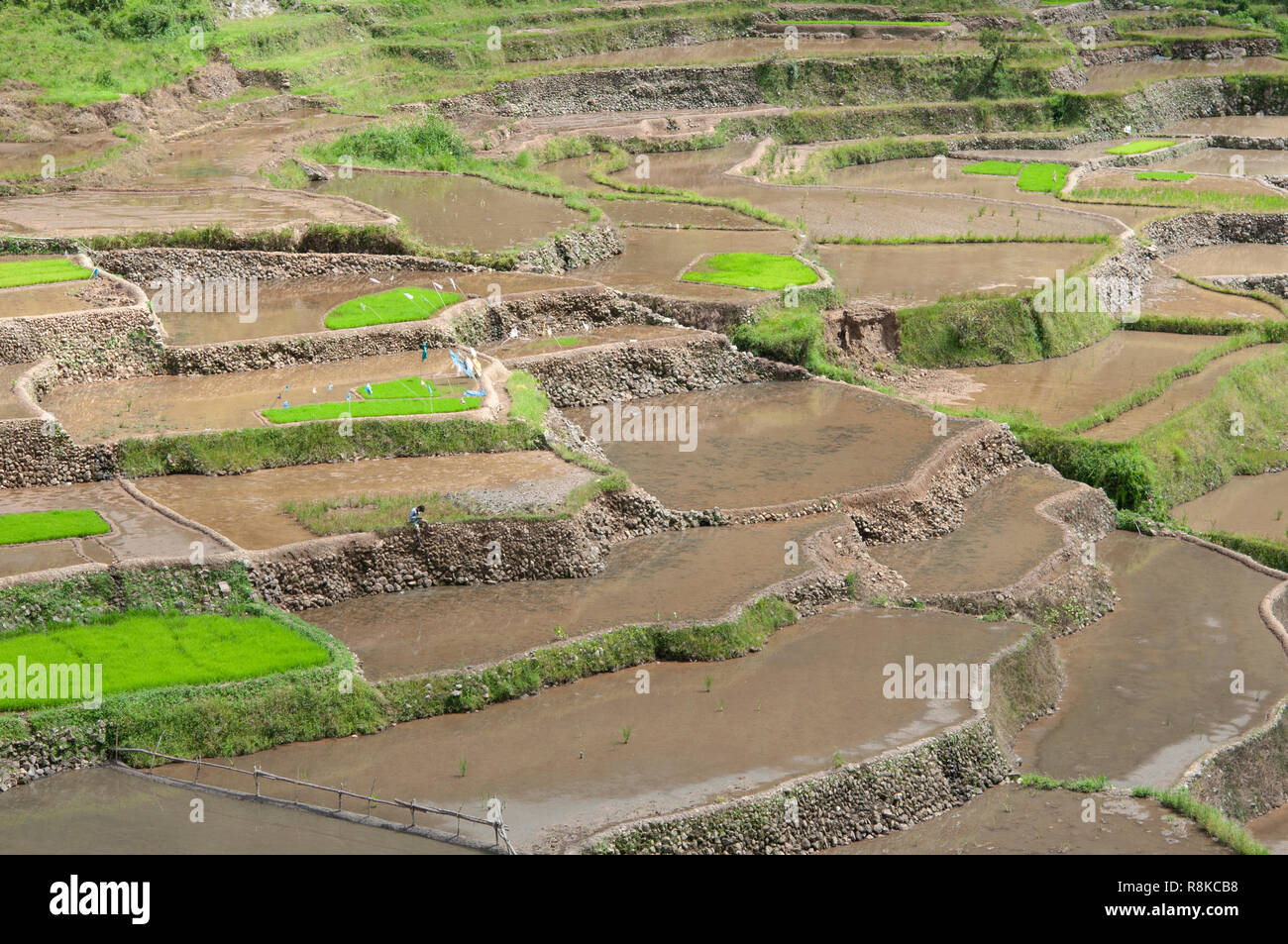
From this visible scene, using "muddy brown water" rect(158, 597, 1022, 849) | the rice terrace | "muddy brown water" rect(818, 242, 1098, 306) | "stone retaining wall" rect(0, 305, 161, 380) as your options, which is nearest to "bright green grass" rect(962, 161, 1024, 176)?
the rice terrace

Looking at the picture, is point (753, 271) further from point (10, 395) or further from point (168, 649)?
point (168, 649)

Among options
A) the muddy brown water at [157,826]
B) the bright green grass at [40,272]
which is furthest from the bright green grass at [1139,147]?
the muddy brown water at [157,826]

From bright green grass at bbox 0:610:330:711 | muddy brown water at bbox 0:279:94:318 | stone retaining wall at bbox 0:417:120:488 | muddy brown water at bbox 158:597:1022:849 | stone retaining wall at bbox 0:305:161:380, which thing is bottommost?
muddy brown water at bbox 158:597:1022:849

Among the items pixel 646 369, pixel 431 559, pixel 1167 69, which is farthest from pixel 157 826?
pixel 1167 69

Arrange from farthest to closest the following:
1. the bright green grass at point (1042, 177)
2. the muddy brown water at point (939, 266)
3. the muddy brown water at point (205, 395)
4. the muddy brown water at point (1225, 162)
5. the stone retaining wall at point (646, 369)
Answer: the muddy brown water at point (1225, 162) < the bright green grass at point (1042, 177) < the muddy brown water at point (939, 266) < the stone retaining wall at point (646, 369) < the muddy brown water at point (205, 395)

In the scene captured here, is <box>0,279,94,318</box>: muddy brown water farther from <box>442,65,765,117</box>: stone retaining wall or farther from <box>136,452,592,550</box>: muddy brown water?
<box>442,65,765,117</box>: stone retaining wall

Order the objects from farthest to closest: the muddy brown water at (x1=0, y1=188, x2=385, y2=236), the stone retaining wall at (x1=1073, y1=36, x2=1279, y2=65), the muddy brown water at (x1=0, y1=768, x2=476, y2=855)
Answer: the stone retaining wall at (x1=1073, y1=36, x2=1279, y2=65) < the muddy brown water at (x1=0, y1=188, x2=385, y2=236) < the muddy brown water at (x1=0, y1=768, x2=476, y2=855)

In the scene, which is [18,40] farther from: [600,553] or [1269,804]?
[1269,804]

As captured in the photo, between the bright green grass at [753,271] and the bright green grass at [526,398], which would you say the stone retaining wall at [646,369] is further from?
the bright green grass at [753,271]
